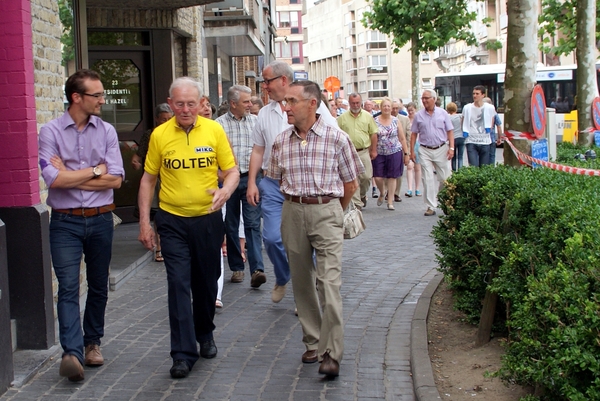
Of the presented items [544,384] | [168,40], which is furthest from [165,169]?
[168,40]

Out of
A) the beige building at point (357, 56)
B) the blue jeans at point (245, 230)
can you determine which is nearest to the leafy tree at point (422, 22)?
the blue jeans at point (245, 230)

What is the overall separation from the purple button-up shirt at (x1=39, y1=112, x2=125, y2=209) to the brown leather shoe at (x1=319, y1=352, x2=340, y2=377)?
173 centimetres

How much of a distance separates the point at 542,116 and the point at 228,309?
347 centimetres

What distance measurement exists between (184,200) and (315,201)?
32.8 inches

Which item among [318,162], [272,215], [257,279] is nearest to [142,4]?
[257,279]

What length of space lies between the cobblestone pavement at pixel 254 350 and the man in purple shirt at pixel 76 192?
0.36 meters

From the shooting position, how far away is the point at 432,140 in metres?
14.7

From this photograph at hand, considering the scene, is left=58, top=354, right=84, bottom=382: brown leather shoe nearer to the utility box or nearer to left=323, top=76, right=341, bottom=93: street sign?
the utility box

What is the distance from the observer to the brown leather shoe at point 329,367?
5.82 meters

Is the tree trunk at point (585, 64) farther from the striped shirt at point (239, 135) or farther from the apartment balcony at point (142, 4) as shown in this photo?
the striped shirt at point (239, 135)

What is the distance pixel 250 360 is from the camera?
6418 millimetres

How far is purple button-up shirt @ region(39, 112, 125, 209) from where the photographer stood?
5.91m

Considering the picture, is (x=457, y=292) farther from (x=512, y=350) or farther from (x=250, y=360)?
(x=512, y=350)

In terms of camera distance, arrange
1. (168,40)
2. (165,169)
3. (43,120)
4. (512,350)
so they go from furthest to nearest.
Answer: (168,40) → (43,120) → (165,169) → (512,350)
